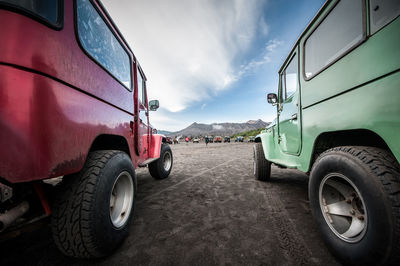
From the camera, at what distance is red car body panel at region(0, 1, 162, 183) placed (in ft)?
2.57

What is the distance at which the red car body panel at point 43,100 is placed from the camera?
0.78 meters

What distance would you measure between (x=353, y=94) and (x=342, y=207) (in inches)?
39.0

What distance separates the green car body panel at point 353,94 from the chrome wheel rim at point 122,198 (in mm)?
2193

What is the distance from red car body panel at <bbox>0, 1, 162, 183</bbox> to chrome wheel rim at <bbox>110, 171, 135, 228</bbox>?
633mm

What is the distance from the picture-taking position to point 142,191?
117 inches

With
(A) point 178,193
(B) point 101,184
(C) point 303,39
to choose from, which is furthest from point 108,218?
(C) point 303,39

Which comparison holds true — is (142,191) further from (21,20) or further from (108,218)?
(21,20)

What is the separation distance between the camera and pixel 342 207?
1.32 metres

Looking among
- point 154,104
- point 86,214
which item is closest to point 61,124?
point 86,214

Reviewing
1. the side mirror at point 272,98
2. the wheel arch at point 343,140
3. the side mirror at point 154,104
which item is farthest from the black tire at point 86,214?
the side mirror at point 272,98

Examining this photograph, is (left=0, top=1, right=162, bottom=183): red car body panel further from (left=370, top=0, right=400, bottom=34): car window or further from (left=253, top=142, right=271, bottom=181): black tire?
(left=253, top=142, right=271, bottom=181): black tire

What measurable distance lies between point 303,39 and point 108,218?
3115 millimetres

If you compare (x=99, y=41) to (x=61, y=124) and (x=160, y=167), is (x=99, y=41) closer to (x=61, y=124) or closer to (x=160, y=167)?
(x=61, y=124)

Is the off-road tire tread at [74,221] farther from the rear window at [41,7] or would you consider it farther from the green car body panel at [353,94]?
the green car body panel at [353,94]
